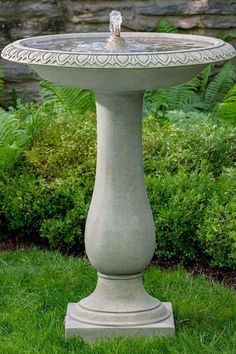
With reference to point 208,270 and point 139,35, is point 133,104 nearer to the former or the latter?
point 139,35

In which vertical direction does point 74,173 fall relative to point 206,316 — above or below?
above

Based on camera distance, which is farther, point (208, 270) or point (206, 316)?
point (208, 270)

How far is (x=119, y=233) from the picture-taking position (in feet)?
16.1

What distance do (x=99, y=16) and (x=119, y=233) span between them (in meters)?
4.25

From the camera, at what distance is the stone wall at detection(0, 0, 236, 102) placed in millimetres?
8711

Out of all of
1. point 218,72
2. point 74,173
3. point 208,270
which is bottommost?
point 208,270

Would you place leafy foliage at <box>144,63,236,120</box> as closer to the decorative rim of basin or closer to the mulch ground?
the mulch ground

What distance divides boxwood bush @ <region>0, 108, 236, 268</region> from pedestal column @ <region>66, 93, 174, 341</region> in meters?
1.16

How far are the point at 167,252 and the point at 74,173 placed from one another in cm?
91

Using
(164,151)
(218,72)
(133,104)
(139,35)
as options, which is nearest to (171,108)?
(218,72)

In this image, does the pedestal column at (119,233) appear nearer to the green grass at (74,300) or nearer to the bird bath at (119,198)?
Answer: the bird bath at (119,198)

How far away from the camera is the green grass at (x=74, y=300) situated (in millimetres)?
4852

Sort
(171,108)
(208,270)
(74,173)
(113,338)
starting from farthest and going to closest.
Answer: (171,108) → (74,173) → (208,270) → (113,338)

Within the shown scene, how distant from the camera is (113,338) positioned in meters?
4.92
